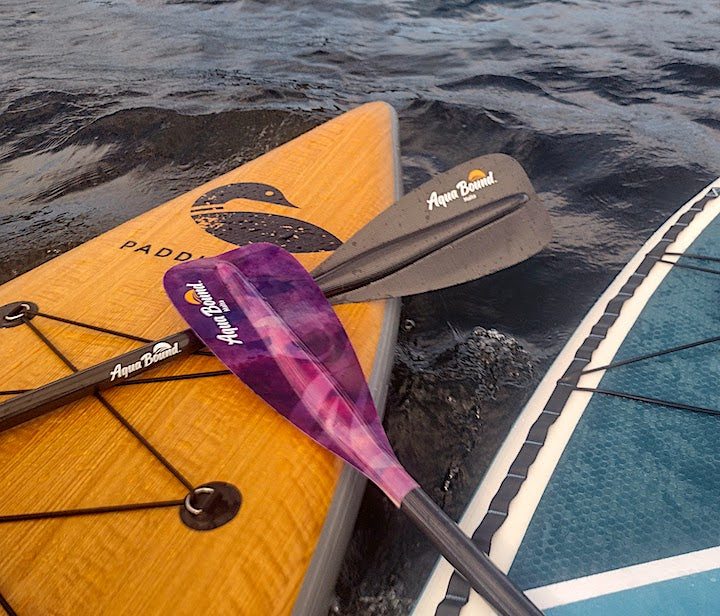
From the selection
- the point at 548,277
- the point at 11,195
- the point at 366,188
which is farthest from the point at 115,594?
the point at 11,195

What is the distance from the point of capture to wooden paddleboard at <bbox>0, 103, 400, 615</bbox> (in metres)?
1.16

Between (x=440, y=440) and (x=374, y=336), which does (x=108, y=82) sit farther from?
(x=440, y=440)

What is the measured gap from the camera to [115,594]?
1.13 meters

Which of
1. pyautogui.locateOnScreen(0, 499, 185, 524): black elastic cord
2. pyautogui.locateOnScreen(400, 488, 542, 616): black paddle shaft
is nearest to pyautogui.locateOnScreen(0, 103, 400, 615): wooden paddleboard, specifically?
pyautogui.locateOnScreen(0, 499, 185, 524): black elastic cord

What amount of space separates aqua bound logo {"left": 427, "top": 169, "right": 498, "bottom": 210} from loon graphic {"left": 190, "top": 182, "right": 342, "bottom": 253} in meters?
0.40

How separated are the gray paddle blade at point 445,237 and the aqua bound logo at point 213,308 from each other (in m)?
0.37

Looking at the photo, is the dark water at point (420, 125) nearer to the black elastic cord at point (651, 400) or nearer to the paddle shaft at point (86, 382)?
the black elastic cord at point (651, 400)

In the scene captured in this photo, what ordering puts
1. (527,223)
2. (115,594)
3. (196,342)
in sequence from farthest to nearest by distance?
(527,223) → (196,342) → (115,594)

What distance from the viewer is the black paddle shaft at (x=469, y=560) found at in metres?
1.00

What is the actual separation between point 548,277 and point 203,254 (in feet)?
4.85

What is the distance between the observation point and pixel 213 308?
5.64 ft

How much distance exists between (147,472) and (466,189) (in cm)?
152

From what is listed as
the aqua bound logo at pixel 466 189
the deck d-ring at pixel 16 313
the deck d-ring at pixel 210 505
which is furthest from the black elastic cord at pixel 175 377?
the aqua bound logo at pixel 466 189

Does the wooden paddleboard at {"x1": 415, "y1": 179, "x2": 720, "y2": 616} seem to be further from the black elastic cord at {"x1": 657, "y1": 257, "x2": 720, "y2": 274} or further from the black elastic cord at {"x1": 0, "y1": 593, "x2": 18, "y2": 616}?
the black elastic cord at {"x1": 0, "y1": 593, "x2": 18, "y2": 616}
